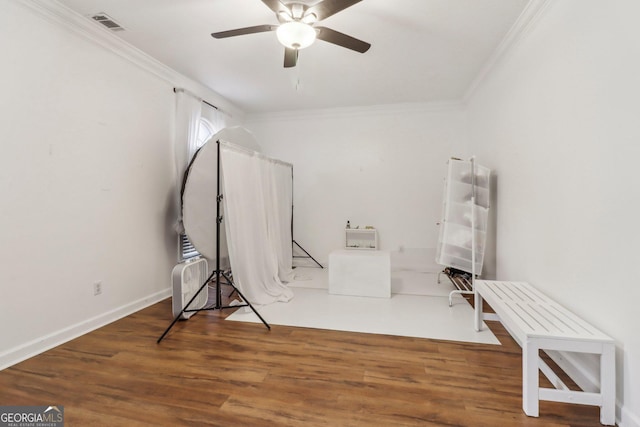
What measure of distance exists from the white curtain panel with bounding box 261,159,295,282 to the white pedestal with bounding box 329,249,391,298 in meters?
0.81

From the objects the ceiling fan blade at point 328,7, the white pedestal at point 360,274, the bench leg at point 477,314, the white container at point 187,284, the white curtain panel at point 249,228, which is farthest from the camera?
the white pedestal at point 360,274

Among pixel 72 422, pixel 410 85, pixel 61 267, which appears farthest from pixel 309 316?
pixel 410 85

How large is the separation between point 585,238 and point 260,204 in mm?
2930

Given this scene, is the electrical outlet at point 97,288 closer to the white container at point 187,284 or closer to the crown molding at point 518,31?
the white container at point 187,284

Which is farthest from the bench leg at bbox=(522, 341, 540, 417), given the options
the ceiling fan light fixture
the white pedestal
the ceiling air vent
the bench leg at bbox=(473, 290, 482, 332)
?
the ceiling air vent

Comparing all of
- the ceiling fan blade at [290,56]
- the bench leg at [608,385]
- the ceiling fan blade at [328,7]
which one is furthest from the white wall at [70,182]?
the bench leg at [608,385]

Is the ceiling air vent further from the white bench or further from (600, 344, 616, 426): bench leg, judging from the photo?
(600, 344, 616, 426): bench leg

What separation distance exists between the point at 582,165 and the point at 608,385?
46.9 inches

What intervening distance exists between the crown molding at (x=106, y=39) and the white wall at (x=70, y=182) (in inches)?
0.8

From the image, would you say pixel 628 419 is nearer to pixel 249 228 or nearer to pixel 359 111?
pixel 249 228

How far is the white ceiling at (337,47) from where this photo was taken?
2445 mm

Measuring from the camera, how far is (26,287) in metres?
2.20

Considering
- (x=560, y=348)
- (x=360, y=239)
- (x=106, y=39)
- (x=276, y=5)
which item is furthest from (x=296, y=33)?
(x=360, y=239)

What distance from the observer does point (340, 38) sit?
7.57ft
